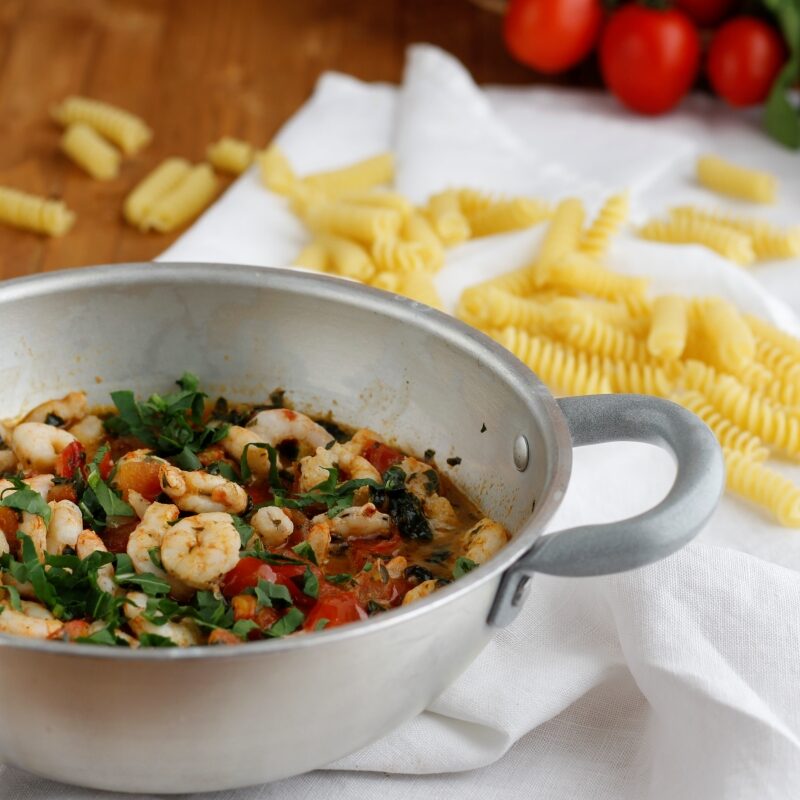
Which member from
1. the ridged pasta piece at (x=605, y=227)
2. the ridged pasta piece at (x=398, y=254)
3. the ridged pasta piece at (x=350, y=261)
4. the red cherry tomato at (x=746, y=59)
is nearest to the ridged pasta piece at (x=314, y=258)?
the ridged pasta piece at (x=350, y=261)

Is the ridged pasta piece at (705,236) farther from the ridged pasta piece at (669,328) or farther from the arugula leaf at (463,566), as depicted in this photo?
the arugula leaf at (463,566)

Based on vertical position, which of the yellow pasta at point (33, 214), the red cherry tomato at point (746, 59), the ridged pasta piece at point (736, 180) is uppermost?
the red cherry tomato at point (746, 59)

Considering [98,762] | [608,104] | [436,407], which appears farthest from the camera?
[608,104]

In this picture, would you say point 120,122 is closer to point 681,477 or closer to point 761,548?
point 761,548

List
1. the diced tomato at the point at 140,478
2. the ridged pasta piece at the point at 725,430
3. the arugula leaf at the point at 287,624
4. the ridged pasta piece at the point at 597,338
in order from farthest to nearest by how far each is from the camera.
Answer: the ridged pasta piece at the point at 597,338 → the ridged pasta piece at the point at 725,430 → the diced tomato at the point at 140,478 → the arugula leaf at the point at 287,624

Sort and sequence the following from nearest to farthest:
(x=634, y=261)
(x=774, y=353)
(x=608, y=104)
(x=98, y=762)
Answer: (x=98, y=762)
(x=774, y=353)
(x=634, y=261)
(x=608, y=104)

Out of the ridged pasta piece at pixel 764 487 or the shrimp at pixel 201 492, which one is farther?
the ridged pasta piece at pixel 764 487

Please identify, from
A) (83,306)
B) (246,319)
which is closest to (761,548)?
(246,319)
